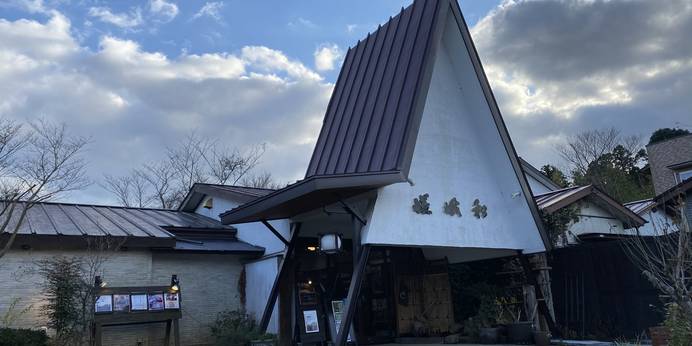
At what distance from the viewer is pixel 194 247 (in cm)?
1212

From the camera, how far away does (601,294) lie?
32.9 feet

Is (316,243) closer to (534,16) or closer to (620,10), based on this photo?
(534,16)

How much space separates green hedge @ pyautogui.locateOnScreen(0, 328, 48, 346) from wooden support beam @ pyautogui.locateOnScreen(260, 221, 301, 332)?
3.89 meters

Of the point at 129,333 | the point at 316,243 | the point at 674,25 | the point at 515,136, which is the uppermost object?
the point at 674,25

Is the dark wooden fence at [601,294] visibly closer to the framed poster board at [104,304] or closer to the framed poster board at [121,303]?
the framed poster board at [121,303]

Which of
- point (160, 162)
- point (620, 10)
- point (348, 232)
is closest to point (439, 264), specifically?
point (348, 232)

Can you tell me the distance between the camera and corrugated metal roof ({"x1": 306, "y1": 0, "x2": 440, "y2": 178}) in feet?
29.6

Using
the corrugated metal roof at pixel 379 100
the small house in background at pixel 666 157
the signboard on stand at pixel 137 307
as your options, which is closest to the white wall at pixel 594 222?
the corrugated metal roof at pixel 379 100

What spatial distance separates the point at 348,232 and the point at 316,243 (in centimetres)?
82

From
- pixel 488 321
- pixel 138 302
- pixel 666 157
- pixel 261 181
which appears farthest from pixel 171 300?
pixel 666 157

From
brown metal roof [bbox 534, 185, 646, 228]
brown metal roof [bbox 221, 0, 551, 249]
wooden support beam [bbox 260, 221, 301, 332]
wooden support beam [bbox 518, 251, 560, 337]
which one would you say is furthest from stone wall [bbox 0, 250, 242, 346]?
brown metal roof [bbox 534, 185, 646, 228]

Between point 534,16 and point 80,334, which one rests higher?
point 534,16

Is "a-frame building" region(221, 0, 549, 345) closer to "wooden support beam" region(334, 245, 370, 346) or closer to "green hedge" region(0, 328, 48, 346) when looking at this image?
"wooden support beam" region(334, 245, 370, 346)

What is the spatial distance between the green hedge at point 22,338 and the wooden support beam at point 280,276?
12.8 ft
